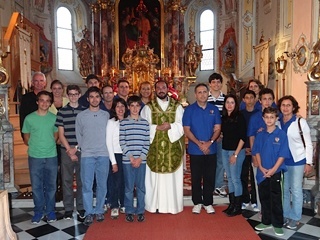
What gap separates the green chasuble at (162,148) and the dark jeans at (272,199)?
1.11 meters

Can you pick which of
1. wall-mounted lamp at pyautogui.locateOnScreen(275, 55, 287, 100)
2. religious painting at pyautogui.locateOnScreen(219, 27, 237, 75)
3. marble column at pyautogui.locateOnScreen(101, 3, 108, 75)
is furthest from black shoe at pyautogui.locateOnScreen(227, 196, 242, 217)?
marble column at pyautogui.locateOnScreen(101, 3, 108, 75)

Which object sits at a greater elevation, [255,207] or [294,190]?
[294,190]

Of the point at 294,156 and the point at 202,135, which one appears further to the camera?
the point at 202,135

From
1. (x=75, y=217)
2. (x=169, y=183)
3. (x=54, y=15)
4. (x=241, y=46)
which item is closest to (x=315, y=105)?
(x=169, y=183)

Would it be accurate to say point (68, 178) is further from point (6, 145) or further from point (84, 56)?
point (84, 56)

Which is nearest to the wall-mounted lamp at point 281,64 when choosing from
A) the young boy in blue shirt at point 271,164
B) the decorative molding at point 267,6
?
the decorative molding at point 267,6

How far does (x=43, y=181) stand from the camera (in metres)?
4.21

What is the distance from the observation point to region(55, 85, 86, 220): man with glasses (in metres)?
4.05

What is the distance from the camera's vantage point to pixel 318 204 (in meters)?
4.36

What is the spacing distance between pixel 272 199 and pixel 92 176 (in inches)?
81.4

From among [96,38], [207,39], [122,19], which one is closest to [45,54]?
[96,38]

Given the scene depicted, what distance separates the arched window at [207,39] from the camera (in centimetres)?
1642

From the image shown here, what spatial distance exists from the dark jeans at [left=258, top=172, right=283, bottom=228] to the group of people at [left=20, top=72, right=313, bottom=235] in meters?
0.01

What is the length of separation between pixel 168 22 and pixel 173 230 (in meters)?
13.1
